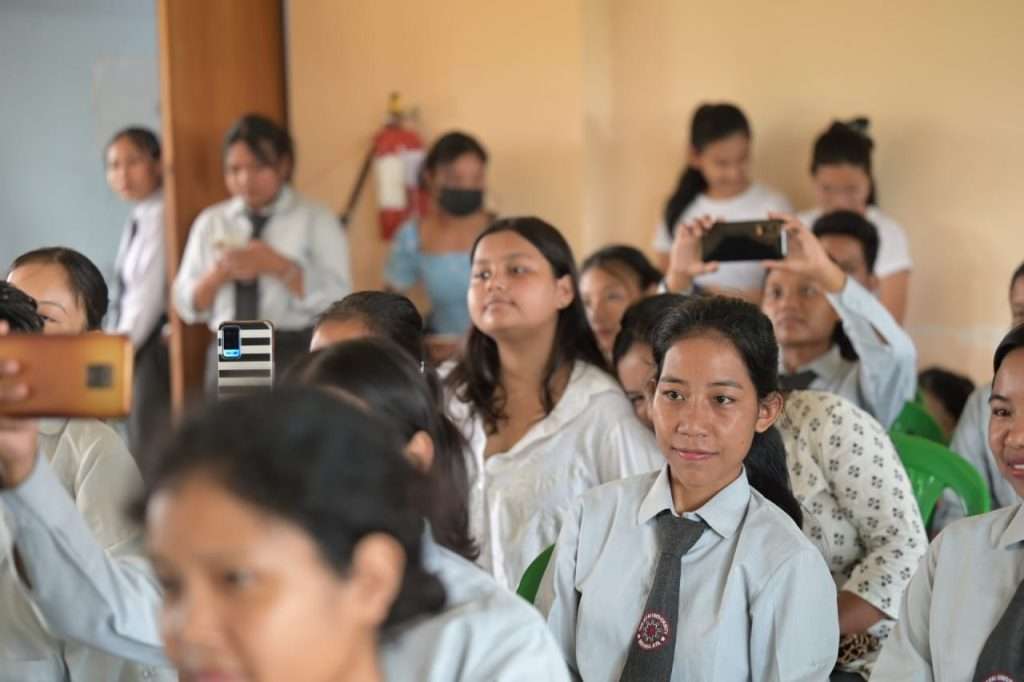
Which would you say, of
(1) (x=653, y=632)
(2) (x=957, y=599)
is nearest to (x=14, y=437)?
(1) (x=653, y=632)

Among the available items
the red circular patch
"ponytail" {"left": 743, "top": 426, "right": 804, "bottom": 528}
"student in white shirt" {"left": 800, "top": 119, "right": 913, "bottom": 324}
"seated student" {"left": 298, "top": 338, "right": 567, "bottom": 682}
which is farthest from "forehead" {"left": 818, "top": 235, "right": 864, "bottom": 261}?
"seated student" {"left": 298, "top": 338, "right": 567, "bottom": 682}

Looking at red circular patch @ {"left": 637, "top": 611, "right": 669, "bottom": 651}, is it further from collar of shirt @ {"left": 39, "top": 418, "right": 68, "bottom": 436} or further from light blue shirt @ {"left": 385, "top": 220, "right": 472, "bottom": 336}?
light blue shirt @ {"left": 385, "top": 220, "right": 472, "bottom": 336}

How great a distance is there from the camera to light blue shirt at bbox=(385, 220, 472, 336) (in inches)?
169

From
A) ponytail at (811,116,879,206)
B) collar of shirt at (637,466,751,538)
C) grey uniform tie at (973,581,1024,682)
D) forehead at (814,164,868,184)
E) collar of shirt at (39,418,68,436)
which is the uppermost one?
ponytail at (811,116,879,206)

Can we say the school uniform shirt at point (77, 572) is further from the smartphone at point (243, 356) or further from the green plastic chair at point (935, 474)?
the green plastic chair at point (935, 474)

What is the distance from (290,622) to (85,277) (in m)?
1.34

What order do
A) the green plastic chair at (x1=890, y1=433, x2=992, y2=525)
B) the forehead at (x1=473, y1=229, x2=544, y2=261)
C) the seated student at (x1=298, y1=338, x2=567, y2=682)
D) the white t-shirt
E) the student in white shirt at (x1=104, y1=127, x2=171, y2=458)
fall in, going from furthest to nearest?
1. the student in white shirt at (x1=104, y1=127, x2=171, y2=458)
2. the white t-shirt
3. the forehead at (x1=473, y1=229, x2=544, y2=261)
4. the green plastic chair at (x1=890, y1=433, x2=992, y2=525)
5. the seated student at (x1=298, y1=338, x2=567, y2=682)

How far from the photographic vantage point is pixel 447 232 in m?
4.39

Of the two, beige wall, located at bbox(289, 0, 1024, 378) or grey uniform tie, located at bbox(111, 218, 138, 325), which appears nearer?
beige wall, located at bbox(289, 0, 1024, 378)

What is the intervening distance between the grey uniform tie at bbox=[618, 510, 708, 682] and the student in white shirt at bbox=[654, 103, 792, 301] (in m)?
2.19

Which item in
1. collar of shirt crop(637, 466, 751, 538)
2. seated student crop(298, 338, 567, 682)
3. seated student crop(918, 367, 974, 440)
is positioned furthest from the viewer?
seated student crop(918, 367, 974, 440)

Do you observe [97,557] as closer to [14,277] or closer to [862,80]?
[14,277]

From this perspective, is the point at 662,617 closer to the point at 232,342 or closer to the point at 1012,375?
the point at 1012,375

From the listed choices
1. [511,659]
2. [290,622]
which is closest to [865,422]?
[511,659]
